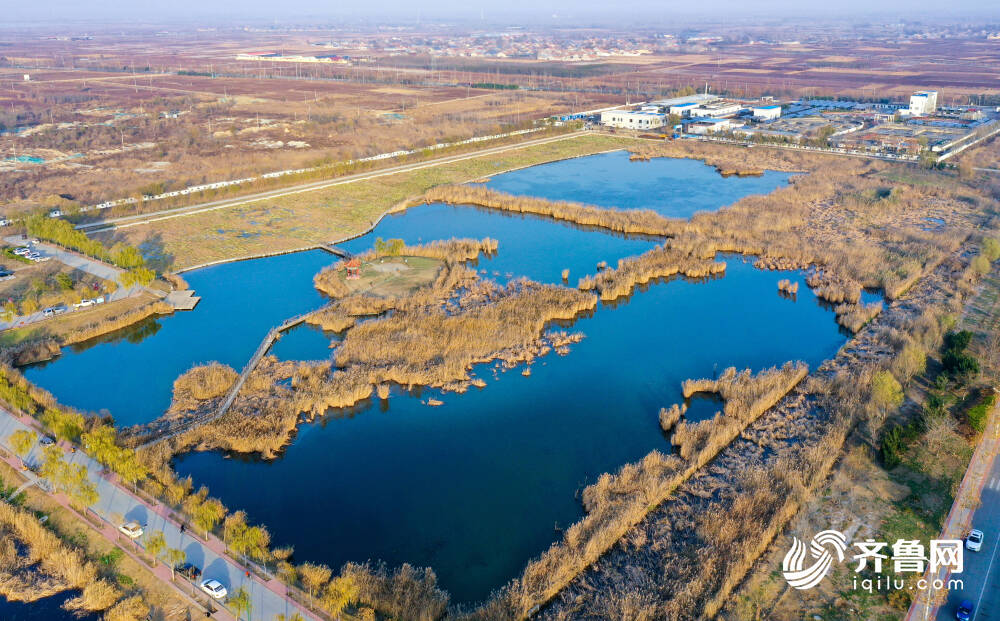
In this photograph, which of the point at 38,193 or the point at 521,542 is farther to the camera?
the point at 38,193

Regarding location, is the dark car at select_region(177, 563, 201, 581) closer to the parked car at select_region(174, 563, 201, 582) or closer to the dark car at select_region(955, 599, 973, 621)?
the parked car at select_region(174, 563, 201, 582)

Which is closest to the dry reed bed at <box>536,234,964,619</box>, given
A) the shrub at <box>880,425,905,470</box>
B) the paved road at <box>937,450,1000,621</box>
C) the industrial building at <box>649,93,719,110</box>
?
the shrub at <box>880,425,905,470</box>

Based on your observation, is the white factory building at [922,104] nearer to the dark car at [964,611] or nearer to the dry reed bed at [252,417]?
the dark car at [964,611]

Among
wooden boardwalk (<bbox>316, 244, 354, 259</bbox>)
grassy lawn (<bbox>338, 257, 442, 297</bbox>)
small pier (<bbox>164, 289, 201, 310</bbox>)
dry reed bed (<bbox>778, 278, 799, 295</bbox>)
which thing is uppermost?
wooden boardwalk (<bbox>316, 244, 354, 259</bbox>)

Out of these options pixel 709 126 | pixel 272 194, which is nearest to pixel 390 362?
pixel 272 194

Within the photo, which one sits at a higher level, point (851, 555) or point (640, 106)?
point (640, 106)

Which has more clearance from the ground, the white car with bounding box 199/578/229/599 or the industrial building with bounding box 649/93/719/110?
the industrial building with bounding box 649/93/719/110

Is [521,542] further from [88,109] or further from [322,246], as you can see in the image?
[88,109]

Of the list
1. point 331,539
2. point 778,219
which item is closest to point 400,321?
point 331,539

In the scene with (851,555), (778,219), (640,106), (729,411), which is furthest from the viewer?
(640,106)
